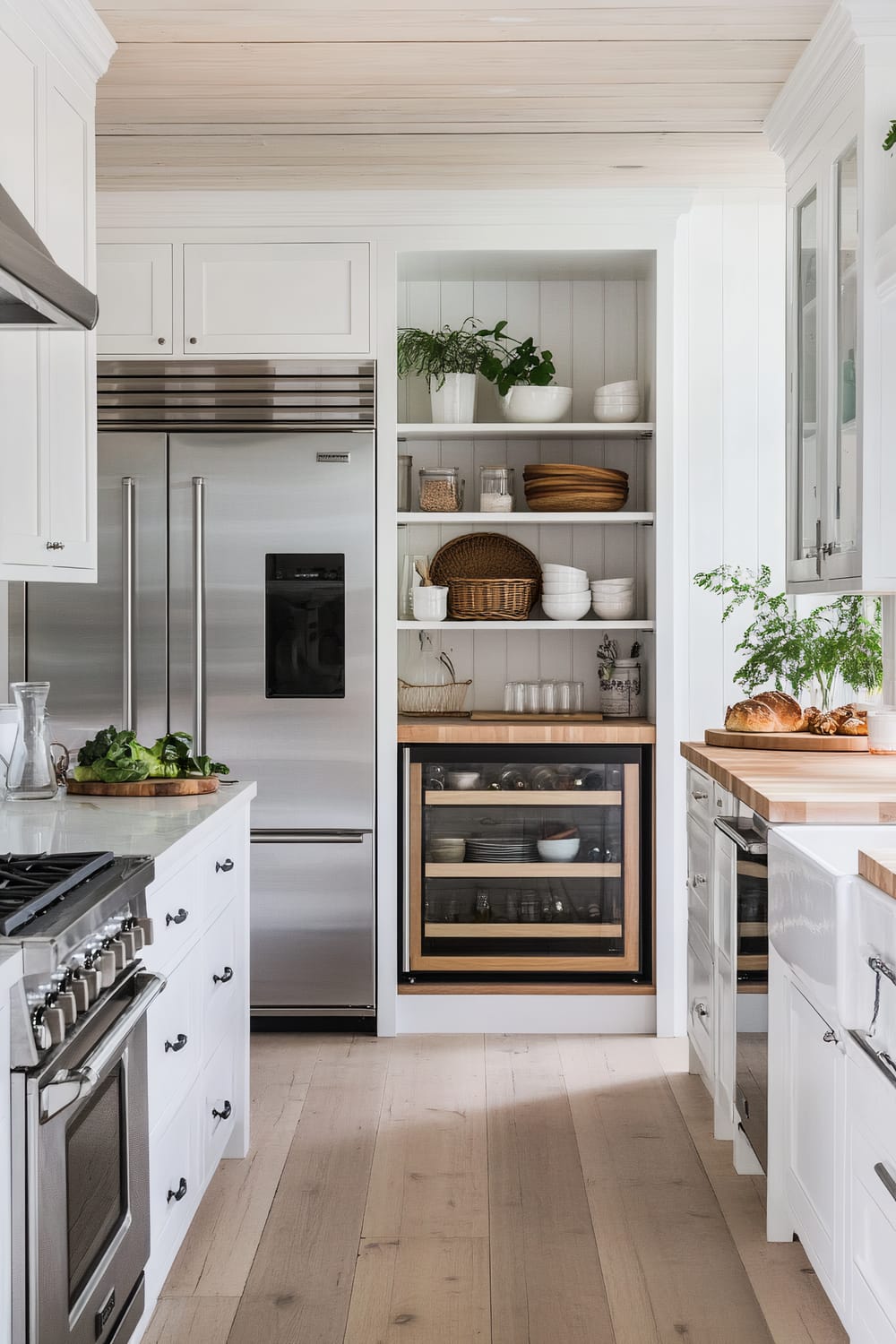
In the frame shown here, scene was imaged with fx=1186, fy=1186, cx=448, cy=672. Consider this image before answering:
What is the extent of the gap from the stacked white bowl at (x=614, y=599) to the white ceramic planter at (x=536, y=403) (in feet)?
1.93

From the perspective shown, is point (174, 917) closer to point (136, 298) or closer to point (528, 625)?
point (528, 625)

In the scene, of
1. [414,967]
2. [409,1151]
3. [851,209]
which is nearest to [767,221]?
[851,209]

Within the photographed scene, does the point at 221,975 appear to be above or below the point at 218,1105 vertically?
above

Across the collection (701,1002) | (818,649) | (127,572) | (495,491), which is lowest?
(701,1002)

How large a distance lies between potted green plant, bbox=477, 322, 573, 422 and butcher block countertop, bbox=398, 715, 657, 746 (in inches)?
41.4

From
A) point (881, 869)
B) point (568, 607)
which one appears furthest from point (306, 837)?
point (881, 869)

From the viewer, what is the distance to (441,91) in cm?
302

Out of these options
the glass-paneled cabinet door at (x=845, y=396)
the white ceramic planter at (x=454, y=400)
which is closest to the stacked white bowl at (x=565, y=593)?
the white ceramic planter at (x=454, y=400)

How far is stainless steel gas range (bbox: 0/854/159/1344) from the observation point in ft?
4.89

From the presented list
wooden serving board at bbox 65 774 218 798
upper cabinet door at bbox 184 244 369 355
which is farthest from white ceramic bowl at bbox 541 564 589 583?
wooden serving board at bbox 65 774 218 798

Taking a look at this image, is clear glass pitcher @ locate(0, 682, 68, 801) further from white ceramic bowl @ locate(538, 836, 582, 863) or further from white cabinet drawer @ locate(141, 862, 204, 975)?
white ceramic bowl @ locate(538, 836, 582, 863)

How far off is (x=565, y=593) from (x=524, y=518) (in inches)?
11.6

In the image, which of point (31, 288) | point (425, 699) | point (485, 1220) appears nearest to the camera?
point (31, 288)

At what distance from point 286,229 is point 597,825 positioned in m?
2.20
